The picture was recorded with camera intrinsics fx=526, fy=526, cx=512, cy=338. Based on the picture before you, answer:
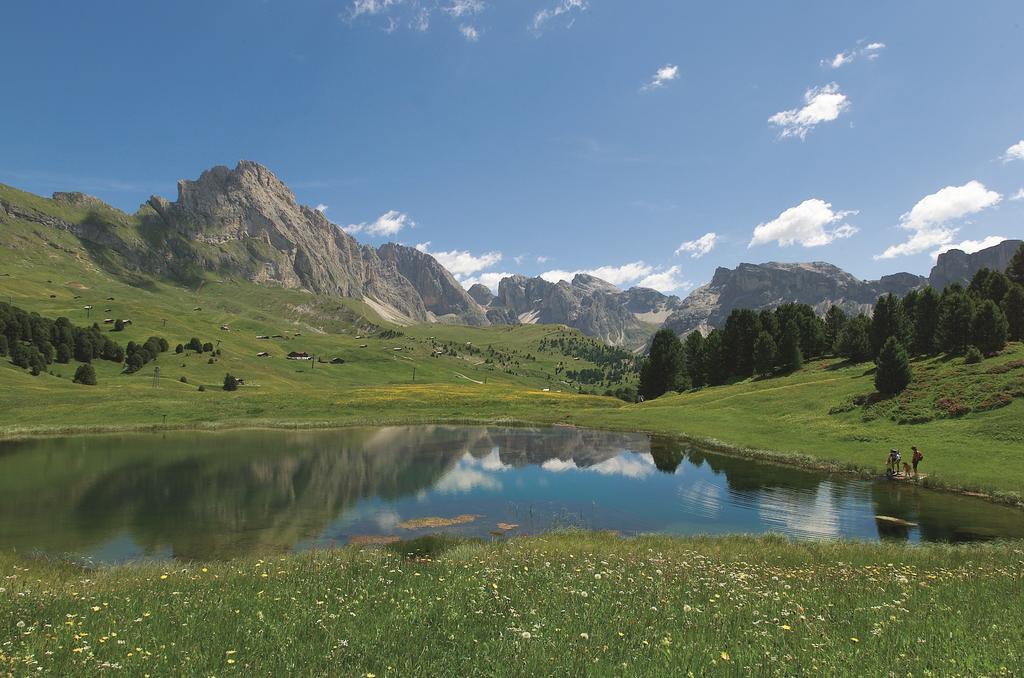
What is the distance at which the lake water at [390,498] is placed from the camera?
98.5ft

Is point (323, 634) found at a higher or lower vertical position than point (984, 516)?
higher

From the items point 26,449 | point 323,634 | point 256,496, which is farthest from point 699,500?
point 26,449

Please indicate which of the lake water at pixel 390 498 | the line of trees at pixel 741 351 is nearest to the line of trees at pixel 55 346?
the lake water at pixel 390 498

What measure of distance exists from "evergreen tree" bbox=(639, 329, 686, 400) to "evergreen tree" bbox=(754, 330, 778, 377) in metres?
19.1

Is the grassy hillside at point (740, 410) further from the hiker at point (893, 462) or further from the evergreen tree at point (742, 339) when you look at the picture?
the evergreen tree at point (742, 339)

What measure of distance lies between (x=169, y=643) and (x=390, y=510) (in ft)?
98.7

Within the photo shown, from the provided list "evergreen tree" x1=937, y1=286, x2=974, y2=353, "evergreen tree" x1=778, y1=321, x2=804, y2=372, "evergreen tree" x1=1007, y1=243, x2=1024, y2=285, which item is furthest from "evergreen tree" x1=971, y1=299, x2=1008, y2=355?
"evergreen tree" x1=1007, y1=243, x2=1024, y2=285

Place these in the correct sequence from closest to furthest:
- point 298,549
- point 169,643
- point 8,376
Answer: point 169,643, point 298,549, point 8,376

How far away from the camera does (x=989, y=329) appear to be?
73000 mm

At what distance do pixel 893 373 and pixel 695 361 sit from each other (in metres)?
69.1

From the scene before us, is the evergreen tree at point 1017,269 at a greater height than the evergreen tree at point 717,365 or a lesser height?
greater

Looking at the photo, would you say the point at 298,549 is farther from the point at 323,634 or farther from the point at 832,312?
the point at 832,312

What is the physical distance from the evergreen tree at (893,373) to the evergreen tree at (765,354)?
143 feet

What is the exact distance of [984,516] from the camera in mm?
32750
